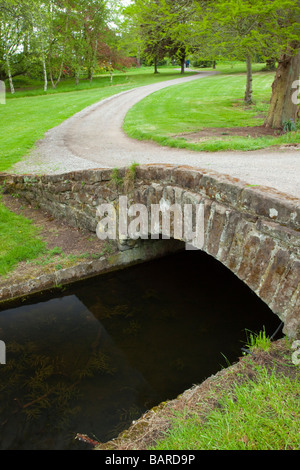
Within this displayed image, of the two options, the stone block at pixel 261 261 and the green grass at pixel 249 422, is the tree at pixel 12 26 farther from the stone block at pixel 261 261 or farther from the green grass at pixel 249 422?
the green grass at pixel 249 422

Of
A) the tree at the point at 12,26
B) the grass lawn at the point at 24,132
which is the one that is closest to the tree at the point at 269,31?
the grass lawn at the point at 24,132

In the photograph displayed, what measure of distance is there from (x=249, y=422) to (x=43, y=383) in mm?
3175

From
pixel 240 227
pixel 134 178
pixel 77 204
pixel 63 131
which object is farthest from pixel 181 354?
pixel 63 131

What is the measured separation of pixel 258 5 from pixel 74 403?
27.7ft

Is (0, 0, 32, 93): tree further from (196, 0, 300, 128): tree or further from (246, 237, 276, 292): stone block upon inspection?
(246, 237, 276, 292): stone block

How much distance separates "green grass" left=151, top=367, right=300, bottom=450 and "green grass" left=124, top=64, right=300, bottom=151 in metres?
6.83

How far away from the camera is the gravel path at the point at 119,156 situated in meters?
5.36

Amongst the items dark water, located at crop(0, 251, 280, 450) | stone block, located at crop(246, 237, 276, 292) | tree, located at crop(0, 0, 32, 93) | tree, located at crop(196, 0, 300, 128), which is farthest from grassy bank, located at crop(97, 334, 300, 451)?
tree, located at crop(0, 0, 32, 93)

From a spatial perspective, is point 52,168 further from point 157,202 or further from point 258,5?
point 258,5

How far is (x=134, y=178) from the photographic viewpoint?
628 centimetres

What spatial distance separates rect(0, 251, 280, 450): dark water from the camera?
4.26 meters

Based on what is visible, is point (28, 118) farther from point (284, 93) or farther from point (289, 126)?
point (289, 126)

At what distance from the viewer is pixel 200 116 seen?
51.6 feet

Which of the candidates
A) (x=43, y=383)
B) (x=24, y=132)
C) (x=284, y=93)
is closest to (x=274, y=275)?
(x=43, y=383)
